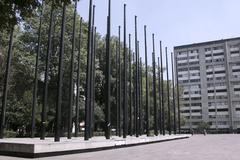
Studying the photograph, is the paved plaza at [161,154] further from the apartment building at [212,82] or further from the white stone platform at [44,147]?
the apartment building at [212,82]

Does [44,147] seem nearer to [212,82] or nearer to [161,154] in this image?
[161,154]

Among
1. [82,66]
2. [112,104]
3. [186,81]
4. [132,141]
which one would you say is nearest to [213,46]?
[186,81]

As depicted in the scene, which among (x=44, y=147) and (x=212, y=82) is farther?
(x=212, y=82)

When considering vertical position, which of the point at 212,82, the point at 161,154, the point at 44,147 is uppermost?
the point at 212,82

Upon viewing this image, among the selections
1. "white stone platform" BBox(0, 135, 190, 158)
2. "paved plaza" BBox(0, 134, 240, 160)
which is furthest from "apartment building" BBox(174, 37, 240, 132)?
"white stone platform" BBox(0, 135, 190, 158)

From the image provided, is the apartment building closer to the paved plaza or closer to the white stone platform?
the paved plaza

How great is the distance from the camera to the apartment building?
11788cm

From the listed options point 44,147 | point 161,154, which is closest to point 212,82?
point 161,154

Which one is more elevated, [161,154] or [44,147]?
[44,147]

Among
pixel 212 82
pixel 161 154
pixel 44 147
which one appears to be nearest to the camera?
pixel 44 147

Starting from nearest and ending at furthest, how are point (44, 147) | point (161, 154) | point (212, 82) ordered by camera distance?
point (44, 147) < point (161, 154) < point (212, 82)

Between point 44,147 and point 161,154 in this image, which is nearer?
point 44,147

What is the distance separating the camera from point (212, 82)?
408 feet

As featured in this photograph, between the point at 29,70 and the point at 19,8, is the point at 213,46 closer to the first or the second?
the point at 29,70
